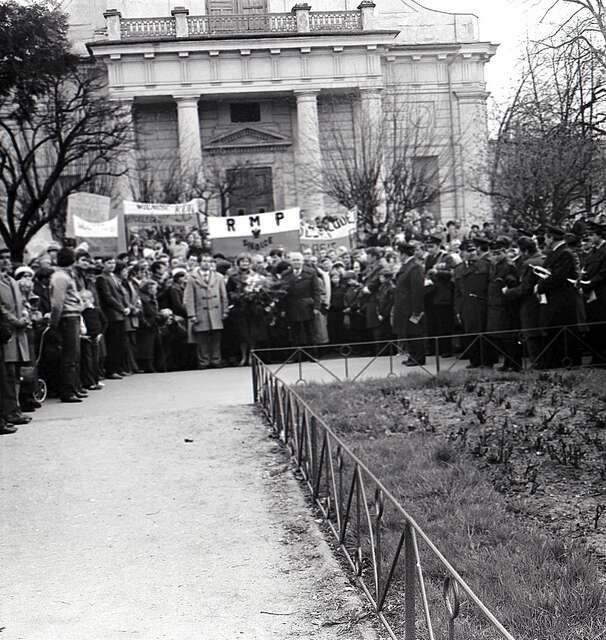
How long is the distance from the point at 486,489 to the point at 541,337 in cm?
636

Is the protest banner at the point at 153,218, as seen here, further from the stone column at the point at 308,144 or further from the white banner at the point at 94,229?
the stone column at the point at 308,144

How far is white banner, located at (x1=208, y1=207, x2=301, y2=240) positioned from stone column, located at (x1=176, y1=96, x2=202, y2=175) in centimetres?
1927

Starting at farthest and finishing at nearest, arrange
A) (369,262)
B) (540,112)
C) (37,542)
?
1. (540,112)
2. (369,262)
3. (37,542)

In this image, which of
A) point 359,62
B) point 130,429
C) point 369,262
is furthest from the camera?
point 359,62

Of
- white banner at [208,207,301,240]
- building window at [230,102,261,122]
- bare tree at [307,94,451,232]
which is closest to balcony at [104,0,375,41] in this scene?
building window at [230,102,261,122]

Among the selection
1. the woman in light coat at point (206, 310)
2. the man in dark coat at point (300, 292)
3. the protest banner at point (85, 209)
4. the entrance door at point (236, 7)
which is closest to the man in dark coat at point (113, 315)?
the woman in light coat at point (206, 310)

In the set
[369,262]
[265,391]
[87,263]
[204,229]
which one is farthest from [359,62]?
[265,391]

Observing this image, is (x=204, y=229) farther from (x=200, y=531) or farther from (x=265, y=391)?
(x=200, y=531)

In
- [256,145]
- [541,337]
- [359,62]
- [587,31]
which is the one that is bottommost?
[541,337]

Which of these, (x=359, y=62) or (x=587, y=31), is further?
(x=359, y=62)

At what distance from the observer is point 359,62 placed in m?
40.6

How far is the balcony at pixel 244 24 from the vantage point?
40.3 meters

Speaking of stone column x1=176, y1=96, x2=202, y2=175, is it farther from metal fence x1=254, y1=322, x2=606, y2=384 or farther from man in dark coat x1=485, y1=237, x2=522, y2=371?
man in dark coat x1=485, y1=237, x2=522, y2=371

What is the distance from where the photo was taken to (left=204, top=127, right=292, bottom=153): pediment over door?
42281mm
